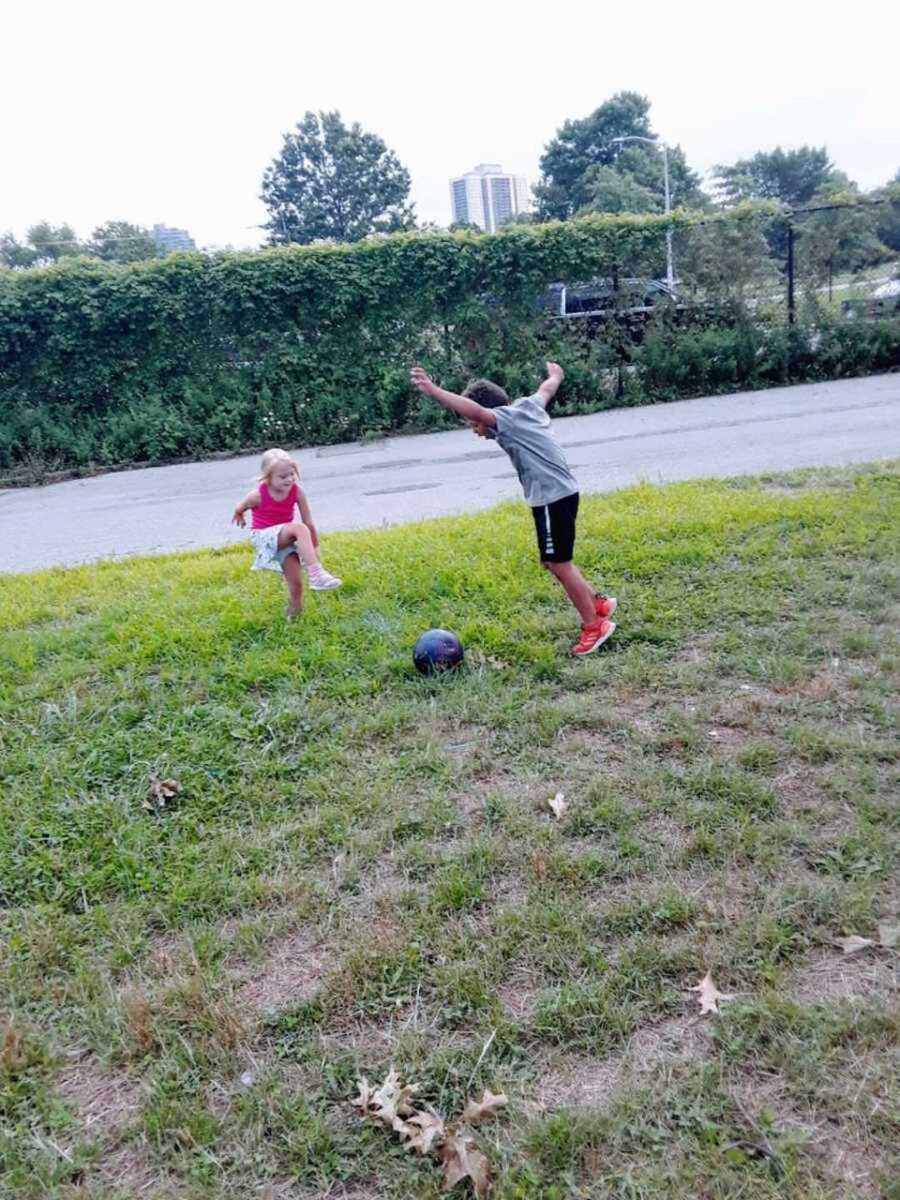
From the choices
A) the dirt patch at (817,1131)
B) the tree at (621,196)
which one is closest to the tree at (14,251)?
the tree at (621,196)

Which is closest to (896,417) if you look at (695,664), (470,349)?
(470,349)

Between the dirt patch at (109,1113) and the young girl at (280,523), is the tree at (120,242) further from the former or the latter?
the dirt patch at (109,1113)

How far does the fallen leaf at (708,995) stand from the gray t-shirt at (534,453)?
8.70 ft

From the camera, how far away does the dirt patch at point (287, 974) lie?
2613 mm

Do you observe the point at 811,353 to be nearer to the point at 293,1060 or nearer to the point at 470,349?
the point at 470,349

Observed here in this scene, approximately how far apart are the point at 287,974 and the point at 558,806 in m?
1.21

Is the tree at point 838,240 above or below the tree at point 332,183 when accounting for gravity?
below

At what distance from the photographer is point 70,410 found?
14.5 m

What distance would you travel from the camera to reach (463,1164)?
6.75 feet

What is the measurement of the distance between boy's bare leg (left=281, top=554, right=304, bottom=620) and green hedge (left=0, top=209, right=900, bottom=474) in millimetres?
9710

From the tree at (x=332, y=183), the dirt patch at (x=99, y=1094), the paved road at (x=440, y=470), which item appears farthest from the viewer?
the tree at (x=332, y=183)

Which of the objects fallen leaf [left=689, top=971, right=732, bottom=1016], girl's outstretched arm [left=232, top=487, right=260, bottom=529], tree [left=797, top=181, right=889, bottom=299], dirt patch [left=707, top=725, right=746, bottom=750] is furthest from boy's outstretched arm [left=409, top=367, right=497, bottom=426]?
tree [left=797, top=181, right=889, bottom=299]

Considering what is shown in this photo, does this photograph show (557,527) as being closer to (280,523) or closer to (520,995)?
(280,523)

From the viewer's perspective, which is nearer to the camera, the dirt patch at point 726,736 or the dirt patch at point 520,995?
the dirt patch at point 520,995
